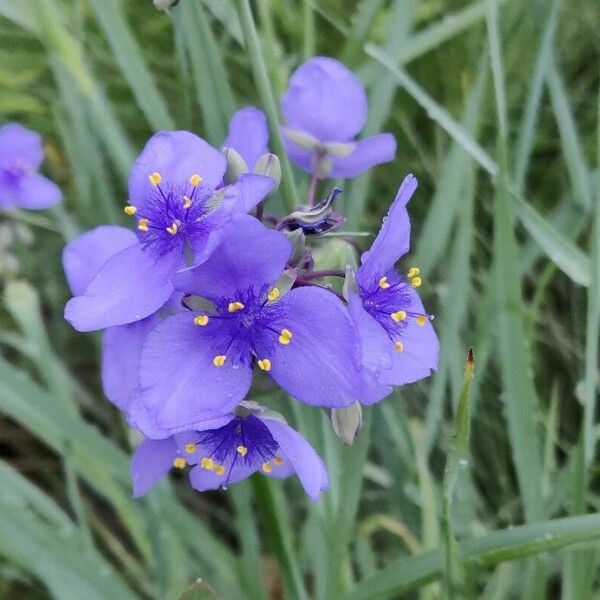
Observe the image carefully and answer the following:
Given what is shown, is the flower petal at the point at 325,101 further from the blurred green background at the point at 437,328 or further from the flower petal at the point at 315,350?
the flower petal at the point at 315,350

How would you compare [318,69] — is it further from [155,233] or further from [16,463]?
[16,463]

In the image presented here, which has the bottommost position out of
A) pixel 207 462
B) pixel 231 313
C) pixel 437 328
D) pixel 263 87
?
pixel 437 328

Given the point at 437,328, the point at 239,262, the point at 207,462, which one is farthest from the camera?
the point at 437,328

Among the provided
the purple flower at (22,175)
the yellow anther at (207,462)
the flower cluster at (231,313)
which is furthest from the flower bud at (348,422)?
the purple flower at (22,175)

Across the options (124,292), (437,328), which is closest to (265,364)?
(124,292)

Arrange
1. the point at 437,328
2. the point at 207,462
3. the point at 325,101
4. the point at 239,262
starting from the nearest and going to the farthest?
the point at 239,262
the point at 207,462
the point at 325,101
the point at 437,328

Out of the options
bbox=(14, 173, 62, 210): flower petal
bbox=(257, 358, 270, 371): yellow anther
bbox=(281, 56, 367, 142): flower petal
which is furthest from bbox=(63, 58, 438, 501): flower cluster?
bbox=(14, 173, 62, 210): flower petal

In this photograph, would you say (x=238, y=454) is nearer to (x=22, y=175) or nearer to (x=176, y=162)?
(x=176, y=162)

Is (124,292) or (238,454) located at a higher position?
(124,292)

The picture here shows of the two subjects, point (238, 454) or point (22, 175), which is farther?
point (22, 175)
